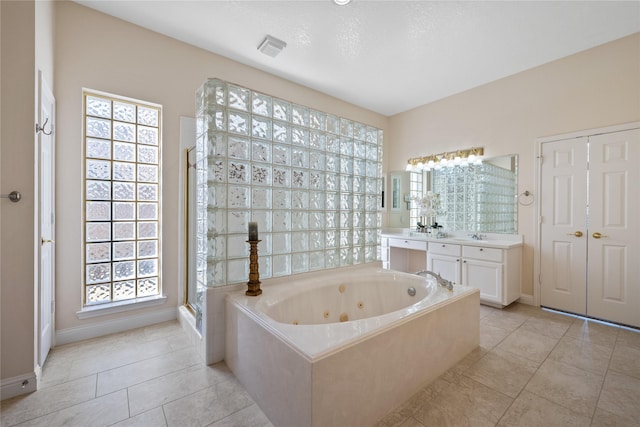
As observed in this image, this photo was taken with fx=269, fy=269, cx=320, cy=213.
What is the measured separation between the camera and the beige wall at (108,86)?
2.19m

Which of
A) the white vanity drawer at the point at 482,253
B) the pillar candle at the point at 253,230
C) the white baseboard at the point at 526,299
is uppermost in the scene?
the pillar candle at the point at 253,230

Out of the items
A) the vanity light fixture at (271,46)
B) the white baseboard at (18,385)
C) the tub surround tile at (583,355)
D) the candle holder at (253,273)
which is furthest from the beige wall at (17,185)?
the tub surround tile at (583,355)

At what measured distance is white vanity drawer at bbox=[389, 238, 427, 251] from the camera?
3.71 meters

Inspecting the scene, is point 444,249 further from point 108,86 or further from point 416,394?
point 108,86

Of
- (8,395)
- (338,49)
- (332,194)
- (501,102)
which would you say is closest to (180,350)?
(8,395)

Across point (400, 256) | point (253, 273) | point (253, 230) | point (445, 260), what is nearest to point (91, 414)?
point (253, 273)

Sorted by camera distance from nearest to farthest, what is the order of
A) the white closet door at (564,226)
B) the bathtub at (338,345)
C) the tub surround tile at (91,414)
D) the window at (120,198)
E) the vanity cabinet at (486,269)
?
the bathtub at (338,345), the tub surround tile at (91,414), the window at (120,198), the white closet door at (564,226), the vanity cabinet at (486,269)

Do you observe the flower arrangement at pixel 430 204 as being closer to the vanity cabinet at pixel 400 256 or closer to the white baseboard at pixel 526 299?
the vanity cabinet at pixel 400 256

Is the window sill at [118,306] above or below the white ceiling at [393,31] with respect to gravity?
below

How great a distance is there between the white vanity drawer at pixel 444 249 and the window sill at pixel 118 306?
3.18m

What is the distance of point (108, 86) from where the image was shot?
92.9 inches

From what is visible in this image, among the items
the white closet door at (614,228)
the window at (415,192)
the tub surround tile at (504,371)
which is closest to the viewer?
the tub surround tile at (504,371)

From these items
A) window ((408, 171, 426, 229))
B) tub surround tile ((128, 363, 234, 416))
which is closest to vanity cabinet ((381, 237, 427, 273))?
window ((408, 171, 426, 229))

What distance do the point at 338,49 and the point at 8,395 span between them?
3613 millimetres
